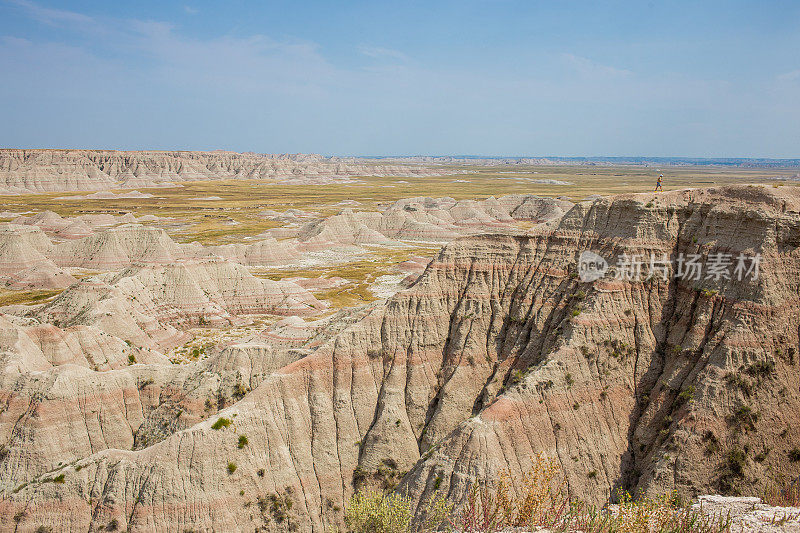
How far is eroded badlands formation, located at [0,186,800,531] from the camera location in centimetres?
2600

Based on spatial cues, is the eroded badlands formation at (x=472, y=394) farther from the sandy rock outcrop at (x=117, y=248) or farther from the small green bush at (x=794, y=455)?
the sandy rock outcrop at (x=117, y=248)

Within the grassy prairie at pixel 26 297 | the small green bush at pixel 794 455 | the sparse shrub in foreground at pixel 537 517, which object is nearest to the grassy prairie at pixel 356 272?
the grassy prairie at pixel 26 297

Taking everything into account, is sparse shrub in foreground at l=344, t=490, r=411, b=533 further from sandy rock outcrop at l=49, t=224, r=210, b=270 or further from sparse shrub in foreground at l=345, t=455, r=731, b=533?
sandy rock outcrop at l=49, t=224, r=210, b=270

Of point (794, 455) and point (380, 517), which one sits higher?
point (794, 455)

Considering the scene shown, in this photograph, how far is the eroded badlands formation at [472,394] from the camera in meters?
26.0

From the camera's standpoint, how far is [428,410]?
1304 inches

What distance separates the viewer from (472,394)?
3284cm

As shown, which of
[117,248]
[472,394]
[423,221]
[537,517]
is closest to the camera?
[537,517]

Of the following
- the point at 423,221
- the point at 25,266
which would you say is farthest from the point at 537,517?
the point at 423,221

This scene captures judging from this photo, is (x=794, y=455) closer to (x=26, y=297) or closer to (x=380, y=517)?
(x=380, y=517)

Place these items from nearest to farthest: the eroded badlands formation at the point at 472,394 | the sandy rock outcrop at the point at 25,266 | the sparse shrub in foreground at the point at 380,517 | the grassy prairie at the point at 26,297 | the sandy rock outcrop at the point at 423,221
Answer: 1. the sparse shrub in foreground at the point at 380,517
2. the eroded badlands formation at the point at 472,394
3. the grassy prairie at the point at 26,297
4. the sandy rock outcrop at the point at 25,266
5. the sandy rock outcrop at the point at 423,221

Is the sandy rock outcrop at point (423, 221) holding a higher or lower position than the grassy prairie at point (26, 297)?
higher

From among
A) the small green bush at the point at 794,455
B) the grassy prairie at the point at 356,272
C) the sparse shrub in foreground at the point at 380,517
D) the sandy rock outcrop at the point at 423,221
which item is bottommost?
the grassy prairie at the point at 356,272

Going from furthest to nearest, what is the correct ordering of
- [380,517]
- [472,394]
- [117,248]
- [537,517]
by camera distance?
[117,248] < [472,394] < [537,517] < [380,517]
